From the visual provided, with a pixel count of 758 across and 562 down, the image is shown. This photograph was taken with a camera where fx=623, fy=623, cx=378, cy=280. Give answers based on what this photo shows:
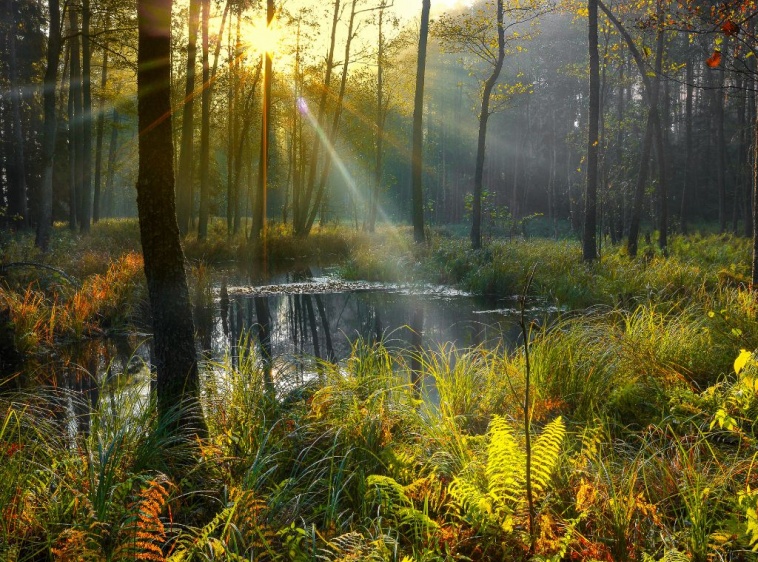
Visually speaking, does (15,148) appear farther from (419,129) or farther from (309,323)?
(309,323)

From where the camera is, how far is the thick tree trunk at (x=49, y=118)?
14.1m

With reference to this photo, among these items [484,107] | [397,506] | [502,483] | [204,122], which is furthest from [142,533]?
[204,122]

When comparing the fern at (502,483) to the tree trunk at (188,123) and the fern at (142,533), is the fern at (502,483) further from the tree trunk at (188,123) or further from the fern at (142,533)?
the tree trunk at (188,123)

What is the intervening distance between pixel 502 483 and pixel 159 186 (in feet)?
9.60

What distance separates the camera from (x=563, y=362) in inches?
220

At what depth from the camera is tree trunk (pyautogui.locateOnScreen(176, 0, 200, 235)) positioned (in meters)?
17.7

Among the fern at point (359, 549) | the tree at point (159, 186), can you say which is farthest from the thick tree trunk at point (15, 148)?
the fern at point (359, 549)

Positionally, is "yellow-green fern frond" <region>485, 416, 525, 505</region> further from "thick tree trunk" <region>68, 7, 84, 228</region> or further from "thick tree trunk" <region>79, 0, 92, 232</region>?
"thick tree trunk" <region>68, 7, 84, 228</region>

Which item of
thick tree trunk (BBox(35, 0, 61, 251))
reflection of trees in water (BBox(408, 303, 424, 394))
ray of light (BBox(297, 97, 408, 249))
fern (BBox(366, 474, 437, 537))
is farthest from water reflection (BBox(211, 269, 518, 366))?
ray of light (BBox(297, 97, 408, 249))

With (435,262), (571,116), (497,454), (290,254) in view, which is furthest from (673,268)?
(571,116)

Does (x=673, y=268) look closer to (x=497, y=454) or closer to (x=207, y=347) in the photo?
(x=207, y=347)

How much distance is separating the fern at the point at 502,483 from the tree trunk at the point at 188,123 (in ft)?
53.6

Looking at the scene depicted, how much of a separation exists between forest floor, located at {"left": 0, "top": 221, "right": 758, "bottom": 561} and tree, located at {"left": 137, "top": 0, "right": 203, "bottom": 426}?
0.58 m

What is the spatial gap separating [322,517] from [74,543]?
4.17 ft
